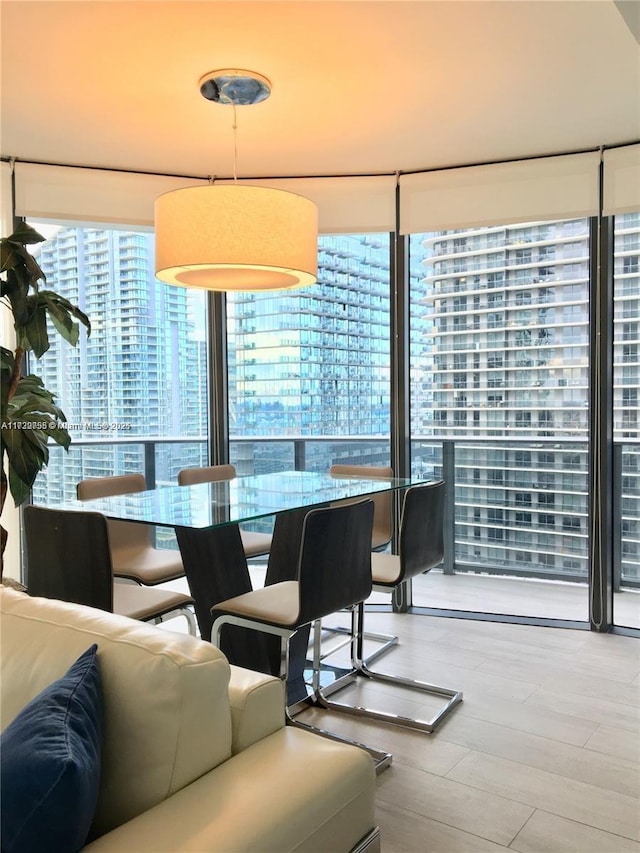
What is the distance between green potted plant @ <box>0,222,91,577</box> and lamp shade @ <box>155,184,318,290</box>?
0.91 metres

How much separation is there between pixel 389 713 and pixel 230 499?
1.13 metres

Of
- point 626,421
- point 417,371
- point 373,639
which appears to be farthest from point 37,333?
point 626,421

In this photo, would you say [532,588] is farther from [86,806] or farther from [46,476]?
[86,806]

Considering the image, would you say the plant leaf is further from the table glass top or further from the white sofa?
the white sofa

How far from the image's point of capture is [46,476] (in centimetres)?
464

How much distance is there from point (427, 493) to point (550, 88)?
6.47ft

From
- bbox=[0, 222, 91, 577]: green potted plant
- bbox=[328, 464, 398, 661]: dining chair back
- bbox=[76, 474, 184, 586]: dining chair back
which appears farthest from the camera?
bbox=[328, 464, 398, 661]: dining chair back

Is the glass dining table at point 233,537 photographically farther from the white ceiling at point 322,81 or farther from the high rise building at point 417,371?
the white ceiling at point 322,81

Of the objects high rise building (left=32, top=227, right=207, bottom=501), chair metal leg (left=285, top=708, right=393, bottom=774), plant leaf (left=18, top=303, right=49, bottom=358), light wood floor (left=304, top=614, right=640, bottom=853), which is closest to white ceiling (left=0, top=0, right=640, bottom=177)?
high rise building (left=32, top=227, right=207, bottom=501)

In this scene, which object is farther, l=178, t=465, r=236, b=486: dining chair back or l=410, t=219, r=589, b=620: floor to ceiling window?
l=410, t=219, r=589, b=620: floor to ceiling window

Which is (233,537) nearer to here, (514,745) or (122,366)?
(514,745)

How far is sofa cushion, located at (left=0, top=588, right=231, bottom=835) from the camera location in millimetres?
1249

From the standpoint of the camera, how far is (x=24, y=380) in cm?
377

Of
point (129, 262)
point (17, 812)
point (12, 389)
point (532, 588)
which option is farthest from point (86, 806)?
point (129, 262)
